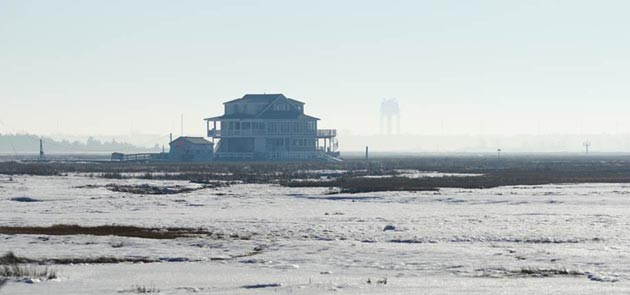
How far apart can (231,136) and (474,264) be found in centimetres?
9989

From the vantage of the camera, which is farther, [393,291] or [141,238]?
[141,238]

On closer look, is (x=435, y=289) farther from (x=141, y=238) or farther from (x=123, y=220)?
(x=123, y=220)

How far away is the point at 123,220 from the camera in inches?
1292

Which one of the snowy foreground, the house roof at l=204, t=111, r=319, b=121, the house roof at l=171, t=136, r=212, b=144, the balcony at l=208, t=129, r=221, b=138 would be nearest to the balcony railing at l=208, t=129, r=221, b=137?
the balcony at l=208, t=129, r=221, b=138

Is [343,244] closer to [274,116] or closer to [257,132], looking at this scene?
[257,132]

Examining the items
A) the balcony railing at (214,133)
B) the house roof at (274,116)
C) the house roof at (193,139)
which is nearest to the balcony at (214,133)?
the balcony railing at (214,133)

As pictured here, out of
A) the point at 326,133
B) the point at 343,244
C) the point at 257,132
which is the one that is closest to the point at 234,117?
the point at 257,132

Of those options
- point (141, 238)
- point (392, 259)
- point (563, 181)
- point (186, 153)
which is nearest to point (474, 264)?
point (392, 259)

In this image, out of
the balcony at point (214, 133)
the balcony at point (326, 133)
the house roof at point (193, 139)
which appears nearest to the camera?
the house roof at point (193, 139)

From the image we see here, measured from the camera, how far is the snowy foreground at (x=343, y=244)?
60.3 ft

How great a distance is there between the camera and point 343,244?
25328 millimetres

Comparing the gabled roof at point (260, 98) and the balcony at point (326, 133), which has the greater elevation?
the gabled roof at point (260, 98)

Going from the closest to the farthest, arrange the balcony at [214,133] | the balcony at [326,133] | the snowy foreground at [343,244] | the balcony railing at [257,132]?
the snowy foreground at [343,244], the balcony railing at [257,132], the balcony at [214,133], the balcony at [326,133]

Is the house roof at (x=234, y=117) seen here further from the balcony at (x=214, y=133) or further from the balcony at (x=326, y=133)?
the balcony at (x=326, y=133)
